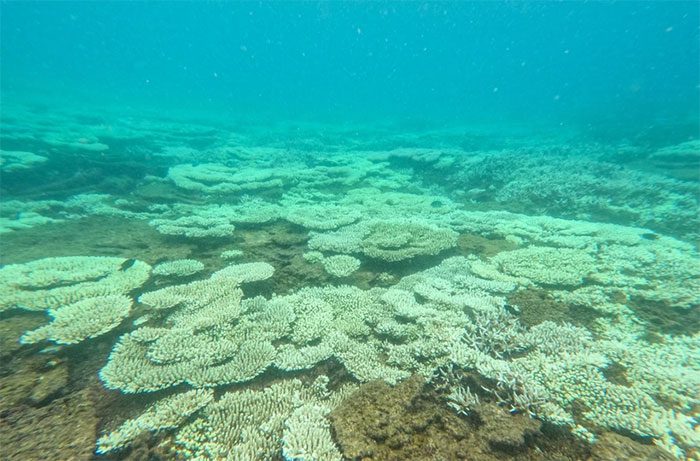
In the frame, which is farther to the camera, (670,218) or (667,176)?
(667,176)

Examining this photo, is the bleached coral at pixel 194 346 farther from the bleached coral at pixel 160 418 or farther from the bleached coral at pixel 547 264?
the bleached coral at pixel 547 264

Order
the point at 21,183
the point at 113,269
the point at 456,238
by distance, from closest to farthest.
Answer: the point at 113,269 < the point at 456,238 < the point at 21,183

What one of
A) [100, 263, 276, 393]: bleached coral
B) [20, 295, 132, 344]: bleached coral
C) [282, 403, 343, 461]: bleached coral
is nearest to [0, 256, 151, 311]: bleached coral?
[20, 295, 132, 344]: bleached coral

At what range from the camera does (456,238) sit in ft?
26.4

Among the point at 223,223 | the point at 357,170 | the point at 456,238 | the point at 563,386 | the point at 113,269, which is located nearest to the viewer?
the point at 563,386

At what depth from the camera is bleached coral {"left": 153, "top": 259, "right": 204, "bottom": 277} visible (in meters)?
6.39

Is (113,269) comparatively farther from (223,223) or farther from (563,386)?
(563,386)

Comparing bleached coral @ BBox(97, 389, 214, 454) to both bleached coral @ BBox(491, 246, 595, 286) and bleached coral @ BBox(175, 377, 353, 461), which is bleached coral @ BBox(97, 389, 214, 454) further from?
bleached coral @ BBox(491, 246, 595, 286)

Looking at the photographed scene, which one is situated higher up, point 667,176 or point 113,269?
point 667,176

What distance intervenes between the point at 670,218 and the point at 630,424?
33.8 feet

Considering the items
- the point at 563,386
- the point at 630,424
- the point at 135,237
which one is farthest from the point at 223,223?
the point at 630,424

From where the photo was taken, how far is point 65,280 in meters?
5.81

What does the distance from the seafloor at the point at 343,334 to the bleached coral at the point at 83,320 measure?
0.03 metres

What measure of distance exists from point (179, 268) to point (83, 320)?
1905 millimetres
